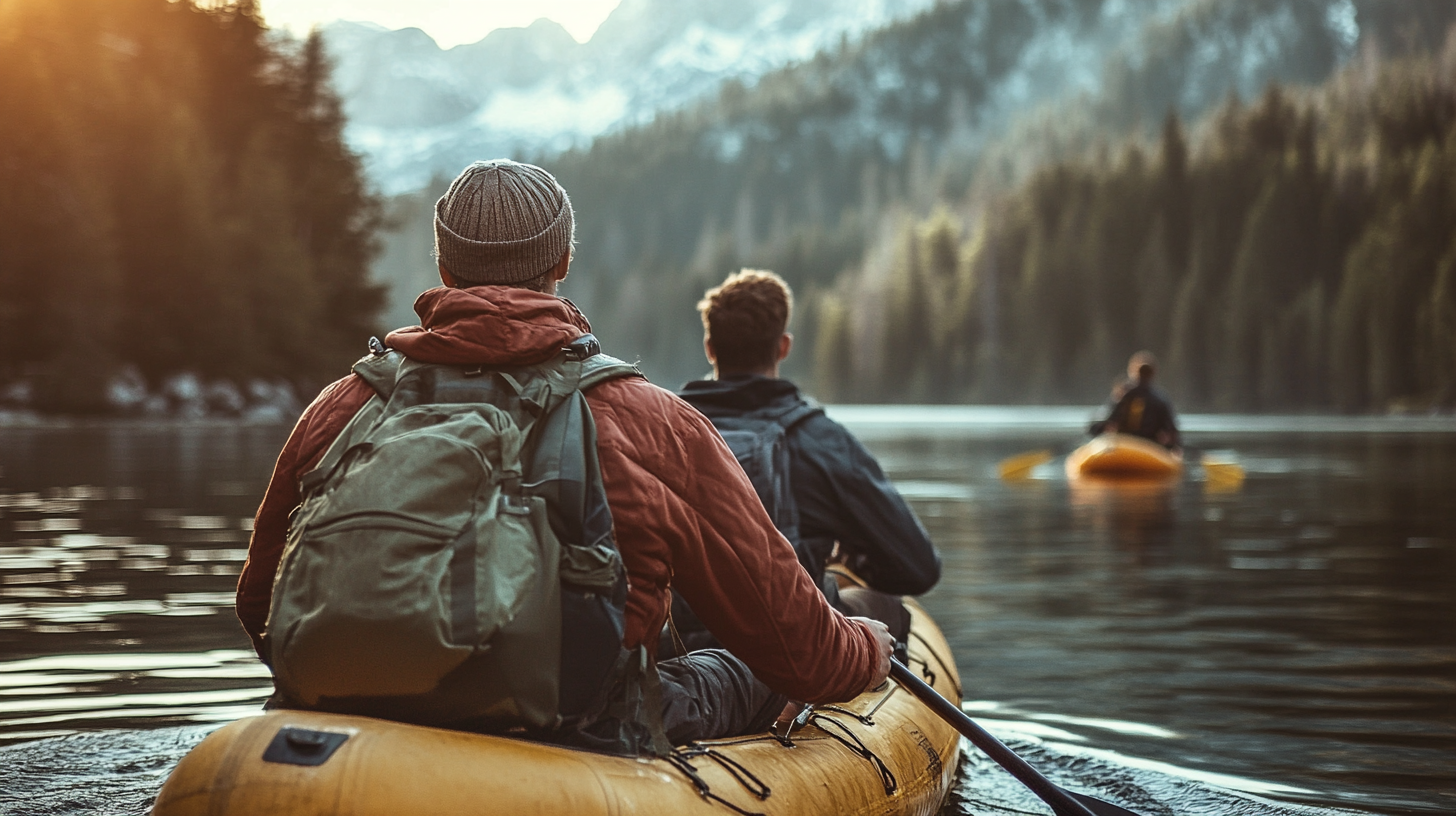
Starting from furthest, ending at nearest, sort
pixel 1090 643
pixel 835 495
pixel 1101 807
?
pixel 1090 643 → pixel 835 495 → pixel 1101 807

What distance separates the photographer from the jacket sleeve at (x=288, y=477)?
3.34m

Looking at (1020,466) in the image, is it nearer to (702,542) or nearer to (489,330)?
(702,542)

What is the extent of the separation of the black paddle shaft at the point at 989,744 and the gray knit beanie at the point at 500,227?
173 centimetres

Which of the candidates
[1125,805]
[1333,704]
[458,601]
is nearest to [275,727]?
[458,601]

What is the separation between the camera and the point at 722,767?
3840mm

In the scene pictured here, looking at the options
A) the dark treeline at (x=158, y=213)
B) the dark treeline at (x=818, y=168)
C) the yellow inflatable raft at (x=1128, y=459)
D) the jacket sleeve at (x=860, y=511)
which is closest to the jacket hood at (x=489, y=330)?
the jacket sleeve at (x=860, y=511)

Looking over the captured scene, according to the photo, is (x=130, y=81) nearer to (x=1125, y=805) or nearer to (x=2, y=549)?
(x=2, y=549)

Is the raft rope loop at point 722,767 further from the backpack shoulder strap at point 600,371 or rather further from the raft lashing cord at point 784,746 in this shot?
the backpack shoulder strap at point 600,371

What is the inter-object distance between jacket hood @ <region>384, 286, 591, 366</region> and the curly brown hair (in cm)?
204

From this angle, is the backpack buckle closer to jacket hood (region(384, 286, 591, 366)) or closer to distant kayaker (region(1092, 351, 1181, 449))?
jacket hood (region(384, 286, 591, 366))

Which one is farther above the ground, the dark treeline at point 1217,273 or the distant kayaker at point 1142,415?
the dark treeline at point 1217,273

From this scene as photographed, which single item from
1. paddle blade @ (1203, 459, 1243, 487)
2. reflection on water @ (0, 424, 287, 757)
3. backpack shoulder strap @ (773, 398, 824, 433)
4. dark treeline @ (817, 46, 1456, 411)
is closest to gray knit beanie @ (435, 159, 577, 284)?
backpack shoulder strap @ (773, 398, 824, 433)

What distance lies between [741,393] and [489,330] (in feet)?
6.89

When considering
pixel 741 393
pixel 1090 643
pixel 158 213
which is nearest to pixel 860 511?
pixel 741 393
